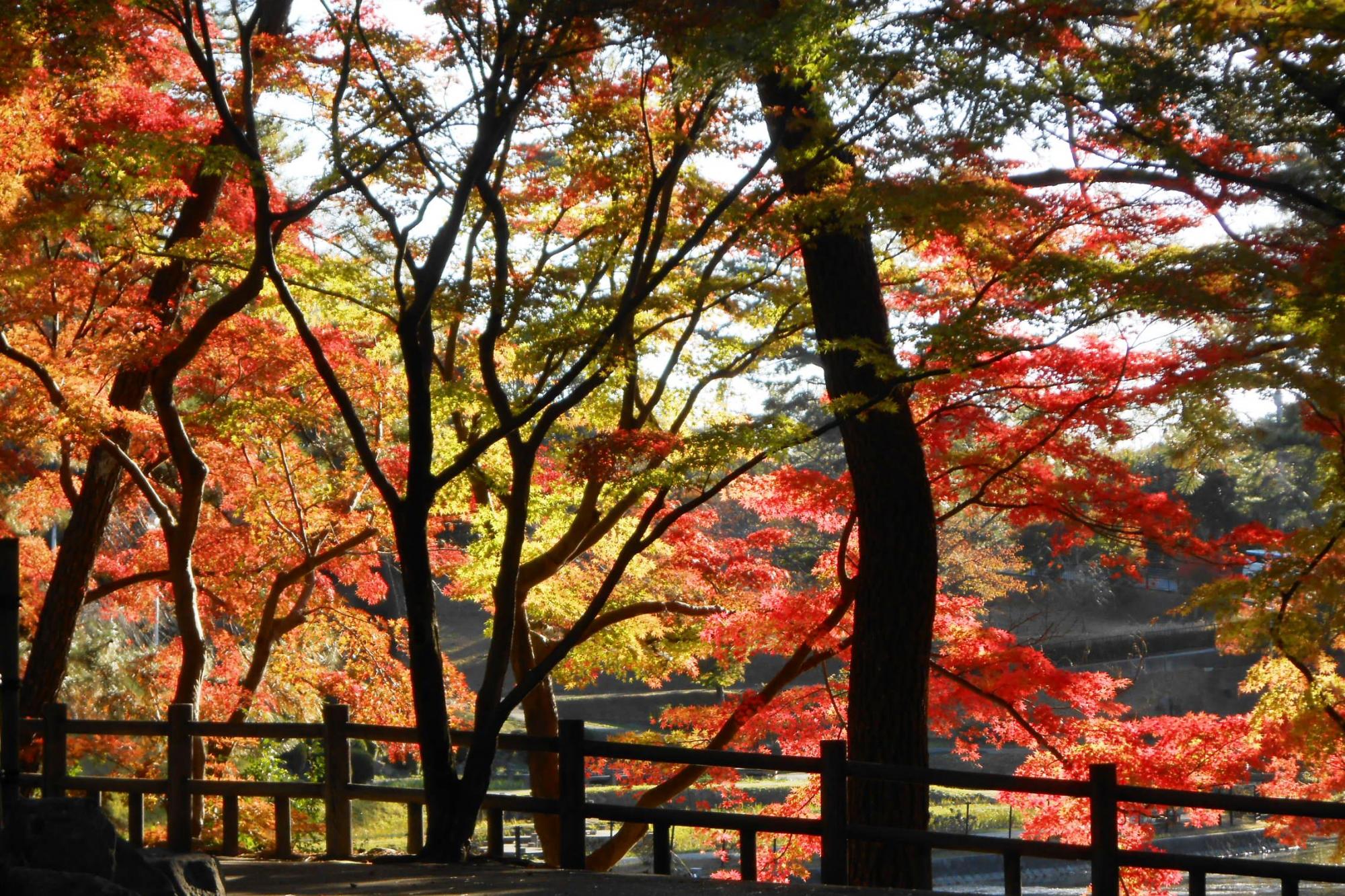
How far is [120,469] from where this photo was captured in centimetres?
1145

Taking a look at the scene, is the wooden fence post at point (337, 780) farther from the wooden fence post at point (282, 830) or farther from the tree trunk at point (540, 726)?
the tree trunk at point (540, 726)

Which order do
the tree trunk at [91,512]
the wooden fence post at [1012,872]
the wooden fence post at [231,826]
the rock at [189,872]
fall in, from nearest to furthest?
the rock at [189,872]
the wooden fence post at [1012,872]
the wooden fence post at [231,826]
the tree trunk at [91,512]

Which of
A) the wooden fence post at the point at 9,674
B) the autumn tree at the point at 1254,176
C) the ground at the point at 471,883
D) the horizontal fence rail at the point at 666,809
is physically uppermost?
the autumn tree at the point at 1254,176

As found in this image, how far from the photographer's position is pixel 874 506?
7.78 m

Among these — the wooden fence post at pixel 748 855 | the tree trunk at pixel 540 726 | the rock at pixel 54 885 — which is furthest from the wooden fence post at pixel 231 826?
the rock at pixel 54 885

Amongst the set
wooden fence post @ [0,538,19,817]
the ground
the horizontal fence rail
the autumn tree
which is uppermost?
the autumn tree

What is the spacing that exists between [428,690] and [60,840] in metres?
2.65

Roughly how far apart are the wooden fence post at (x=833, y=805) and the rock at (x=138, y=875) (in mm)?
3068

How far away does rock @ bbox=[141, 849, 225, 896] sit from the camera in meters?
5.09

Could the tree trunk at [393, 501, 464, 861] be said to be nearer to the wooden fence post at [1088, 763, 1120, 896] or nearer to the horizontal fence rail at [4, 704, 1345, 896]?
the horizontal fence rail at [4, 704, 1345, 896]

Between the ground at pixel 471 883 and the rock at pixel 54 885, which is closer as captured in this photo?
the rock at pixel 54 885

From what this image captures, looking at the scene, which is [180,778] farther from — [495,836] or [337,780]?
[495,836]

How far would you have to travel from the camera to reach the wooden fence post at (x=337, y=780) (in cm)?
757

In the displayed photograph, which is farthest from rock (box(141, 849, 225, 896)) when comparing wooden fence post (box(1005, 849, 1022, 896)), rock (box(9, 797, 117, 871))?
wooden fence post (box(1005, 849, 1022, 896))
